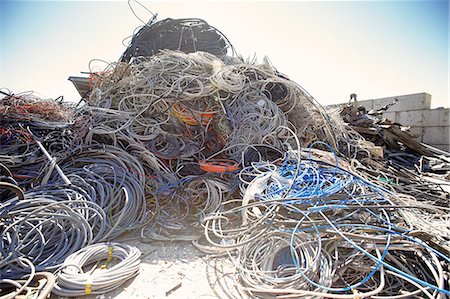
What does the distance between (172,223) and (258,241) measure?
0.96 m

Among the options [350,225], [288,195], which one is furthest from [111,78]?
[350,225]

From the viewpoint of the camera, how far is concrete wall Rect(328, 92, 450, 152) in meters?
5.11

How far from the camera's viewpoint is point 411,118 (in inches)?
221

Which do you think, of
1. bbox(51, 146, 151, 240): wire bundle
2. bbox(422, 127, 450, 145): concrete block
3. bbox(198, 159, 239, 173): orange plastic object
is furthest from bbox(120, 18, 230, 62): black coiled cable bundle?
bbox(422, 127, 450, 145): concrete block

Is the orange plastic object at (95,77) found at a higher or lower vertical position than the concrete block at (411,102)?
lower

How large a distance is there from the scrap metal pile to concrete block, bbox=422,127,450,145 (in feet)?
4.21

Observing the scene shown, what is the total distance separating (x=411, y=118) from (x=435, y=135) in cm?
65

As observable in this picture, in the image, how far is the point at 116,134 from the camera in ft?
9.15

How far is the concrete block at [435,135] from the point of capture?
5.09 m

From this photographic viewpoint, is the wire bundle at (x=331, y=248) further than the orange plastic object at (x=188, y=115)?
No

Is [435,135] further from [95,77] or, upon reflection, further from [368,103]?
[95,77]

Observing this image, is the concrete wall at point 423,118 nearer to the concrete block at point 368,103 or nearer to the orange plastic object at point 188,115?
the concrete block at point 368,103

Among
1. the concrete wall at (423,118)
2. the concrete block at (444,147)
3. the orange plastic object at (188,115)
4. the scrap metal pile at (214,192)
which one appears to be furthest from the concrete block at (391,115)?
the orange plastic object at (188,115)

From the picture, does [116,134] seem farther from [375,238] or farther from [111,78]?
[375,238]
